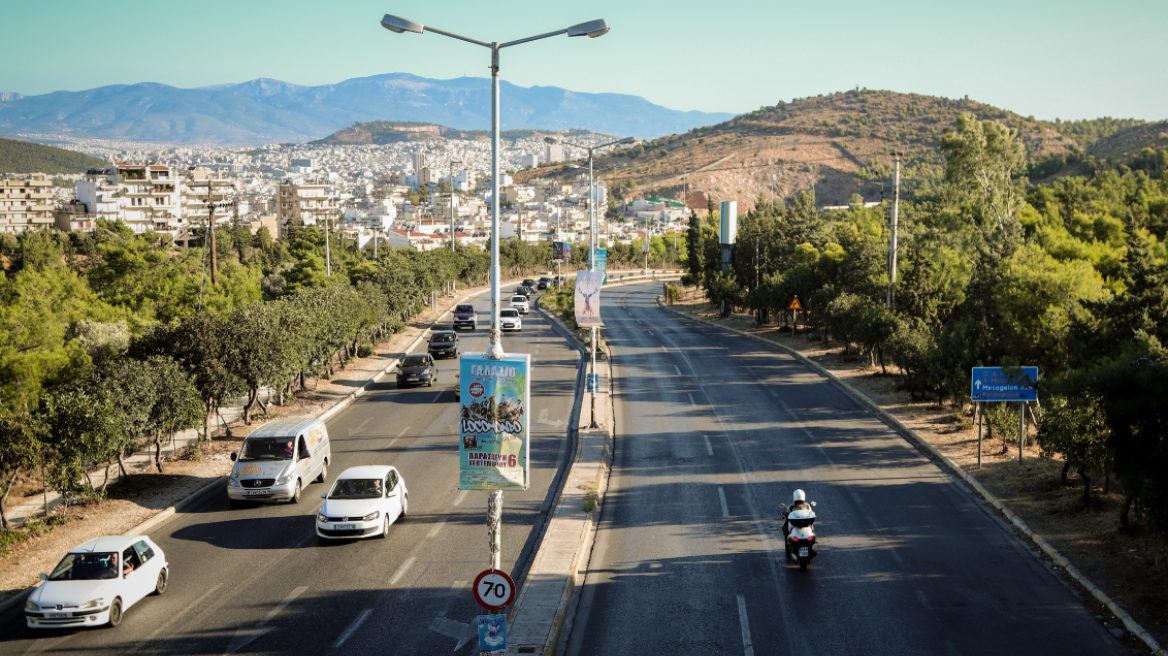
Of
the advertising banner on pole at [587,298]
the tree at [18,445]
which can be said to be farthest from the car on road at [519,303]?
the tree at [18,445]

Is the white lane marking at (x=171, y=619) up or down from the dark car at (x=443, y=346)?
down

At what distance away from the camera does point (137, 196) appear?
159250mm

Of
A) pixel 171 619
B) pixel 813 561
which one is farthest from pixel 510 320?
pixel 171 619

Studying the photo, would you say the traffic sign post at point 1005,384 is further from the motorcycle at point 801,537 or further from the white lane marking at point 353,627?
the white lane marking at point 353,627

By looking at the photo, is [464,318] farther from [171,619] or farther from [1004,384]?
[171,619]

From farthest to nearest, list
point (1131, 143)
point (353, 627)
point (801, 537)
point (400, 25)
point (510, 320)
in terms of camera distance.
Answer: point (1131, 143), point (510, 320), point (801, 537), point (353, 627), point (400, 25)

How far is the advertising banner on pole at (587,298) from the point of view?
30.5 metres

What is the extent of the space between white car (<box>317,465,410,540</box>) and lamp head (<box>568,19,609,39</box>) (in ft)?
37.0

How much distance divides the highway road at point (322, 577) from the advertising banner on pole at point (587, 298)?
4.98 metres

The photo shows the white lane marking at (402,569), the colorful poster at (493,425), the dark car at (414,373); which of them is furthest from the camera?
the dark car at (414,373)

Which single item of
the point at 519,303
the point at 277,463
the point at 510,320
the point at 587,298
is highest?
the point at 587,298

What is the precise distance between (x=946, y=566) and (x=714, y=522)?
519 centimetres

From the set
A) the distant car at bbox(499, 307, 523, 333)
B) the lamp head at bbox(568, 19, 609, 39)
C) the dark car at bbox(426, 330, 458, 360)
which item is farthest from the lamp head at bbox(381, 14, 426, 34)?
the distant car at bbox(499, 307, 523, 333)

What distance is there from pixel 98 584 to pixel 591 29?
40.8 feet
